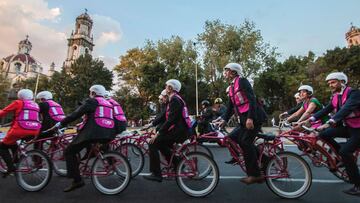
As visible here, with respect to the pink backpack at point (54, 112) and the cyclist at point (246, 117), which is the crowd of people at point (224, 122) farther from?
the pink backpack at point (54, 112)

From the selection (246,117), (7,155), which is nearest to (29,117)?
(7,155)

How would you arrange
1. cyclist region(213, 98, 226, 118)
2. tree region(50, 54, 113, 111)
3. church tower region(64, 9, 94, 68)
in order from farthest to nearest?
church tower region(64, 9, 94, 68)
tree region(50, 54, 113, 111)
cyclist region(213, 98, 226, 118)

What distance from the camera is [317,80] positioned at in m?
39.6

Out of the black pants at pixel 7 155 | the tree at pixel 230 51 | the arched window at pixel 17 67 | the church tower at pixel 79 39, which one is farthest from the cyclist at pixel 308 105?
the arched window at pixel 17 67

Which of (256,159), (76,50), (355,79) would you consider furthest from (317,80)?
(76,50)

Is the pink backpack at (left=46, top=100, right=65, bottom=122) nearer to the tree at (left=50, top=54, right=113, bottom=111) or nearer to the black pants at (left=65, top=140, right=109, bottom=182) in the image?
the black pants at (left=65, top=140, right=109, bottom=182)

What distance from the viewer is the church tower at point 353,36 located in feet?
258

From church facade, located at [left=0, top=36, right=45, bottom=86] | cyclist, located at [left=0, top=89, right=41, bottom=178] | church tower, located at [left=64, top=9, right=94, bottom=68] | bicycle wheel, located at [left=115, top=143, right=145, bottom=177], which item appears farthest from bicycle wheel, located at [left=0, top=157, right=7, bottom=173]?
church facade, located at [left=0, top=36, right=45, bottom=86]

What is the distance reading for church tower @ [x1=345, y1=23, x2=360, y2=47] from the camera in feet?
258

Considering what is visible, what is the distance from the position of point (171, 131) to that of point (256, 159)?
1.49 meters

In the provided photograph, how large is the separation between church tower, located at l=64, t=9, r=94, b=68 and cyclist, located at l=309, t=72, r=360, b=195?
8994 centimetres

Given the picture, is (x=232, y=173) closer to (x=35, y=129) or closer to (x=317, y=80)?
(x=35, y=129)

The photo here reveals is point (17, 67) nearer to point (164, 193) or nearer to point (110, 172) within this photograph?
point (110, 172)

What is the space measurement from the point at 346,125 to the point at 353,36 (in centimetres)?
Result: 8908
